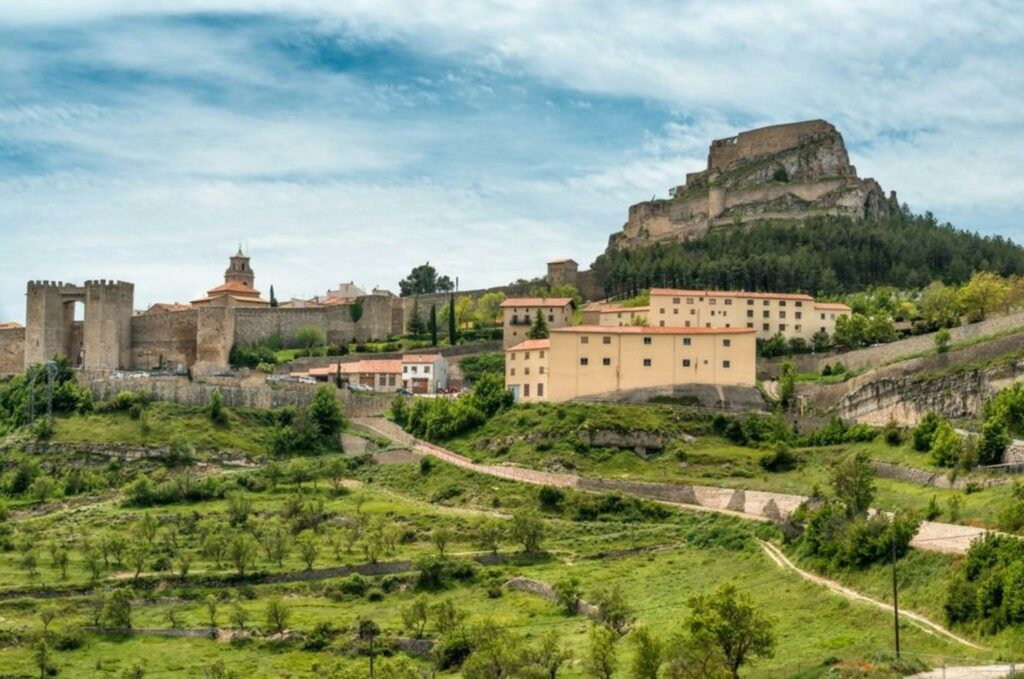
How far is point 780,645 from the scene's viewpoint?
36.2 meters

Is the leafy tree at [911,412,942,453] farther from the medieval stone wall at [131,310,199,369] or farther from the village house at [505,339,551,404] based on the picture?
the medieval stone wall at [131,310,199,369]

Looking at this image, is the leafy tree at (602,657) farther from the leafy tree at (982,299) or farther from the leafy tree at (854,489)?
the leafy tree at (982,299)

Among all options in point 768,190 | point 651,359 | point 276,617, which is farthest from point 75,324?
point 768,190

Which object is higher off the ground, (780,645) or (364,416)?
(364,416)

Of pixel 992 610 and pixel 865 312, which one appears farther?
pixel 865 312

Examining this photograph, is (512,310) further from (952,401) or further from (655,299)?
(952,401)

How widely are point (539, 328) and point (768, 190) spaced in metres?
37.3

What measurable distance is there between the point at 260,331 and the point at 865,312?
1454 inches

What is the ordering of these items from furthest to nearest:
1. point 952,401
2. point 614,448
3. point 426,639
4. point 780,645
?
point 614,448 < point 952,401 < point 426,639 < point 780,645

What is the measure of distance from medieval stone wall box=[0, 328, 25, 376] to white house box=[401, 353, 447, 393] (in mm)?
22938

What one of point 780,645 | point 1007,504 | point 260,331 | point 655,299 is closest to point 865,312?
point 655,299

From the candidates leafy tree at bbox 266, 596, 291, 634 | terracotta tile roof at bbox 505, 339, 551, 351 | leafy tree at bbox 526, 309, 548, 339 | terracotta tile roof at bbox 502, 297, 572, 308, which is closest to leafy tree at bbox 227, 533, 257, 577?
leafy tree at bbox 266, 596, 291, 634

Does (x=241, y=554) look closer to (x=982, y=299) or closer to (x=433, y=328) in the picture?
(x=433, y=328)

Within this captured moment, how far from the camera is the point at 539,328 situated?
271ft
